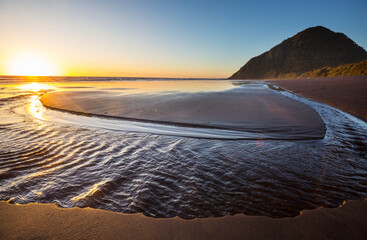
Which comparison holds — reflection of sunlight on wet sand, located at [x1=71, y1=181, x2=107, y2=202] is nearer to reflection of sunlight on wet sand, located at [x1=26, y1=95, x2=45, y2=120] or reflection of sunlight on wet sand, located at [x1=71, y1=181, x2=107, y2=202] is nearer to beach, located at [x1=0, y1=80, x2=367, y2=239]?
beach, located at [x1=0, y1=80, x2=367, y2=239]

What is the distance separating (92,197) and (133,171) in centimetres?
90

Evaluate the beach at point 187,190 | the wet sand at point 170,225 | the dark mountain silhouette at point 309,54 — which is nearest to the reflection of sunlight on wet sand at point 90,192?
the beach at point 187,190

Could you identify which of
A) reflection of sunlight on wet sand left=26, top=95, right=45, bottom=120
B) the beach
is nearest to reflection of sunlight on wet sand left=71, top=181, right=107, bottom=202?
the beach

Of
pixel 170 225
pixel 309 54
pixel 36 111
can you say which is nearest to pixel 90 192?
pixel 170 225

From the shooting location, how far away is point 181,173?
3334 mm

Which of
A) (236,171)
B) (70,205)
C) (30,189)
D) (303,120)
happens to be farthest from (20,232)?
(303,120)

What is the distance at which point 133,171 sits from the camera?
340 centimetres

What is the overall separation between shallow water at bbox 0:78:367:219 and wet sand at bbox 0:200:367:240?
0.15 m

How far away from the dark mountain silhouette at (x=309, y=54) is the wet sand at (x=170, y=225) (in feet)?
469

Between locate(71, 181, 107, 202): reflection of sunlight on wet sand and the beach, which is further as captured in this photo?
locate(71, 181, 107, 202): reflection of sunlight on wet sand

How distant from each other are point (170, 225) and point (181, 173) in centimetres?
129

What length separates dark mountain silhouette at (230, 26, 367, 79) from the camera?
13975 cm

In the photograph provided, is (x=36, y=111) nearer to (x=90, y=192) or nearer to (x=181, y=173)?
(x=90, y=192)

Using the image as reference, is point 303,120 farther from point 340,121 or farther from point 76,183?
point 76,183
